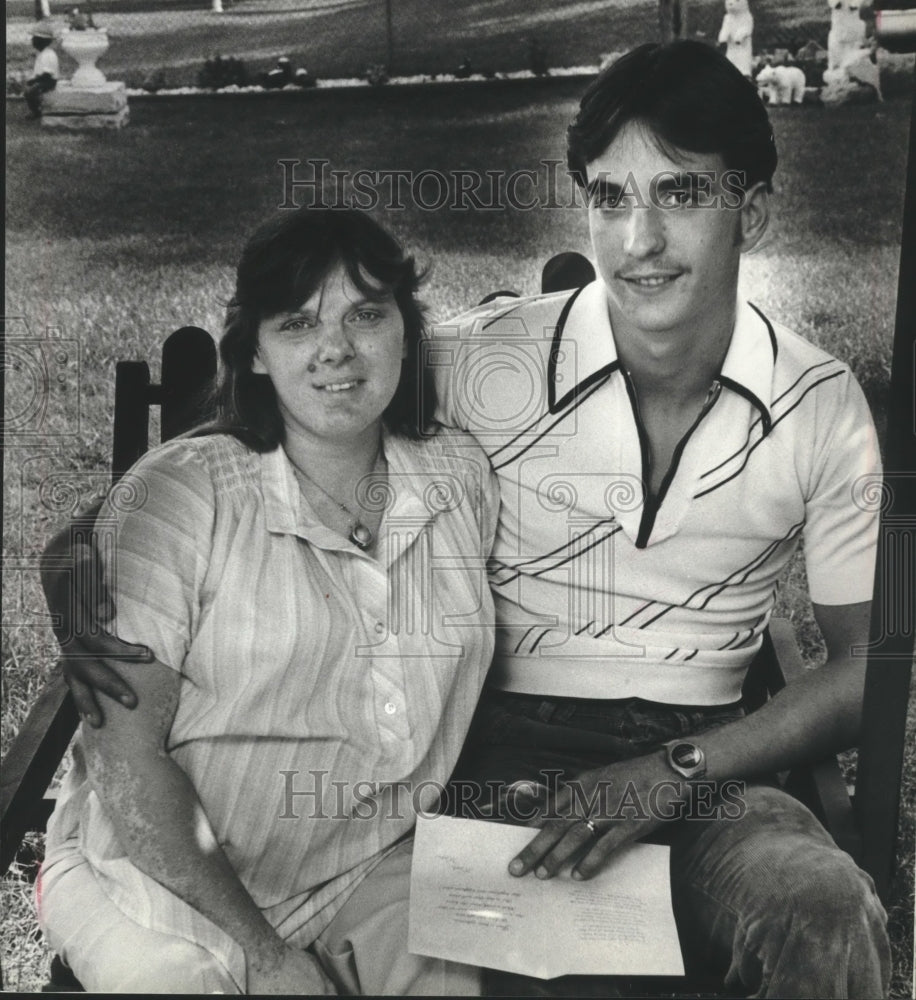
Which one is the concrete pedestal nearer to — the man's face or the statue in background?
the man's face

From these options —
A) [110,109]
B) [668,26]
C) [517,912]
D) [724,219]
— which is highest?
[668,26]

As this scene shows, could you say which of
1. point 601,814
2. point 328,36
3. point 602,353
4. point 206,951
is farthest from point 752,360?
point 206,951

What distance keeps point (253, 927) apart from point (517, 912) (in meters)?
0.43

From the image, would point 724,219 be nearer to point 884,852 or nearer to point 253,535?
point 253,535

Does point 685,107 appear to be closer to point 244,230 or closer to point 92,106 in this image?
point 244,230

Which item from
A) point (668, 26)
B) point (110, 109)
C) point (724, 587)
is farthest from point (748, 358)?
point (110, 109)

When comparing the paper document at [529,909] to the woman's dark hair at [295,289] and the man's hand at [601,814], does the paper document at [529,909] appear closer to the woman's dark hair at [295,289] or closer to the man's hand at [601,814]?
the man's hand at [601,814]

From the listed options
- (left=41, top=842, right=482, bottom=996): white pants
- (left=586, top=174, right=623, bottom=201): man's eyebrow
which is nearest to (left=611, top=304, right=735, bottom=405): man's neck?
(left=586, top=174, right=623, bottom=201): man's eyebrow

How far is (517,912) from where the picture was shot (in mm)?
2039

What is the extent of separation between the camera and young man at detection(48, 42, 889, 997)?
204 cm

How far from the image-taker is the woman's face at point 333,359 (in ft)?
6.42

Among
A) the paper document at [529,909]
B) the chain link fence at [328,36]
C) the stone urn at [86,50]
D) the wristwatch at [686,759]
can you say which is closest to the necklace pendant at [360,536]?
the paper document at [529,909]

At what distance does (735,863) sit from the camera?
6.61 ft

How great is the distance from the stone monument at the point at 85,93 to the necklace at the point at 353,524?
700 millimetres
